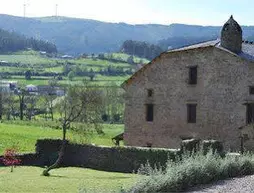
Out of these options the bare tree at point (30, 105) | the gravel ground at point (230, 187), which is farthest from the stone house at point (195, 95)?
the bare tree at point (30, 105)

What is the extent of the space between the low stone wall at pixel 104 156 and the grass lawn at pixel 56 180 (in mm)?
1420

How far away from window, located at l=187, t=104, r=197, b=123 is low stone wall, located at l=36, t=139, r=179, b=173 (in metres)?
8.44

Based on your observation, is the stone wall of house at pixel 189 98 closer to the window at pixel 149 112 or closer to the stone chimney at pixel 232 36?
the window at pixel 149 112

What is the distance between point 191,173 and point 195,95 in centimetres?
2929

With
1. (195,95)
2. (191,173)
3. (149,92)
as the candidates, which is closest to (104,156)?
(195,95)

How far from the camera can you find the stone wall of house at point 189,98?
43.9 meters

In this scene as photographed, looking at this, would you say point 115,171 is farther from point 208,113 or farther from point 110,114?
point 110,114

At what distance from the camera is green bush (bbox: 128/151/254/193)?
16.2 m

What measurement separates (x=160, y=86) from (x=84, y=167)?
33.9 ft

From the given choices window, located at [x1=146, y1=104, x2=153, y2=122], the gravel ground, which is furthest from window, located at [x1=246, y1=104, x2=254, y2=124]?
the gravel ground

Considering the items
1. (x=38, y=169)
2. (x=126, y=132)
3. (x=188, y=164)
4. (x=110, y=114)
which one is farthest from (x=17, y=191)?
(x=110, y=114)

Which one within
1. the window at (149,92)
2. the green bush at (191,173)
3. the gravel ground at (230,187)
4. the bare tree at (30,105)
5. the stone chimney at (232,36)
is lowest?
the bare tree at (30,105)

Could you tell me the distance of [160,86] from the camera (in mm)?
49719

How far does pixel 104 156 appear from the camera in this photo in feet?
142
